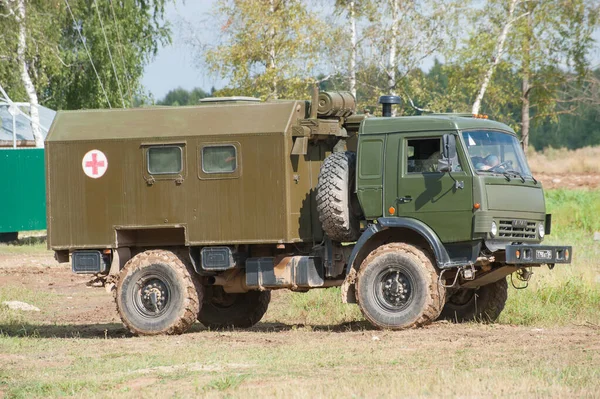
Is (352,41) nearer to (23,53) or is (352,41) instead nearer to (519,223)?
(23,53)

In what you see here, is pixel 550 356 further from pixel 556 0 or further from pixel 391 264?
pixel 556 0

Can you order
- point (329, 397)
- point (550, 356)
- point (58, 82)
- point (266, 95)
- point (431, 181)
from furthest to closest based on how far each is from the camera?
point (58, 82)
point (266, 95)
point (431, 181)
point (550, 356)
point (329, 397)

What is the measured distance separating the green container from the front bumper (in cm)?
2075

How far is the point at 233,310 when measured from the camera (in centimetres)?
1642

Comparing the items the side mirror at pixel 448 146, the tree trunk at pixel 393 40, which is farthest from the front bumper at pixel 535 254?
the tree trunk at pixel 393 40

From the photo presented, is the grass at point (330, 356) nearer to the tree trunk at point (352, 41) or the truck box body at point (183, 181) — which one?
the truck box body at point (183, 181)

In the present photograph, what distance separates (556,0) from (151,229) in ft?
78.7

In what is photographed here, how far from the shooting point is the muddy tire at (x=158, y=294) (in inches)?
588

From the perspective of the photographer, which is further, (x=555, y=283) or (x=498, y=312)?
(x=555, y=283)

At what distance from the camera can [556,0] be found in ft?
118

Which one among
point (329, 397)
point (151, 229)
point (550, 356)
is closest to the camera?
point (329, 397)

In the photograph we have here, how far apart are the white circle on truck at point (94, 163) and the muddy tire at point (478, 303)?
16.1 feet

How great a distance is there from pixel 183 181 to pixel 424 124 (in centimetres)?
317

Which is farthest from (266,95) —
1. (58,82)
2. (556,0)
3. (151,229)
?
(151,229)
